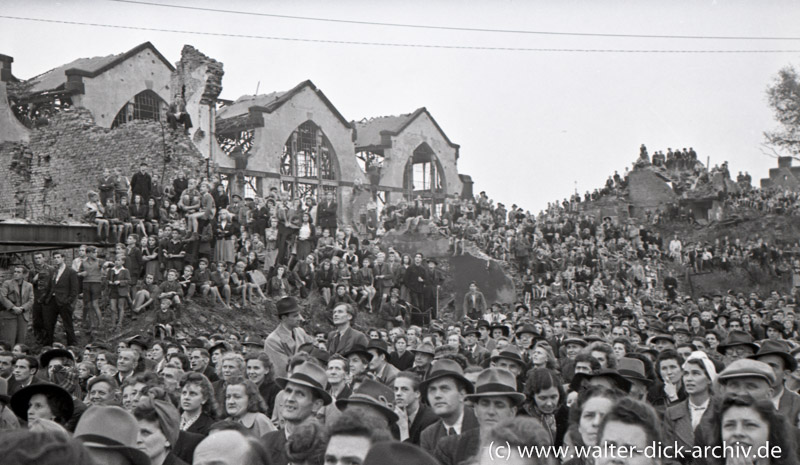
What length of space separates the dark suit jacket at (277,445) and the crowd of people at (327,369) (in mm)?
19

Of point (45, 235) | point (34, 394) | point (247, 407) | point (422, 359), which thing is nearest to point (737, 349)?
point (422, 359)

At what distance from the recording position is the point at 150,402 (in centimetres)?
502

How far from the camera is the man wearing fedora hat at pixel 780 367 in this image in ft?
19.9

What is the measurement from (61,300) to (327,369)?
9216mm

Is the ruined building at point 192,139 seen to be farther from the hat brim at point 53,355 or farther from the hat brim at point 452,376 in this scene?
the hat brim at point 452,376

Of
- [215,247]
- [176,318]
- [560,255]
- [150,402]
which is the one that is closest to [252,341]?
[150,402]

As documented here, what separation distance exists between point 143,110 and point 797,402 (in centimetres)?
2782

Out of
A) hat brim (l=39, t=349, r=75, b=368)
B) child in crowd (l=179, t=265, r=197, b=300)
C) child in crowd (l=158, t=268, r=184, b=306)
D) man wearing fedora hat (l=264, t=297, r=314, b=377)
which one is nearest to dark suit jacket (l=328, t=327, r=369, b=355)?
man wearing fedora hat (l=264, t=297, r=314, b=377)

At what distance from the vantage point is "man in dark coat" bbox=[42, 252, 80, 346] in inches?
562

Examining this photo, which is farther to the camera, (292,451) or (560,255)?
(560,255)

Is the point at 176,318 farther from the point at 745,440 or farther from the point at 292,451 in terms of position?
the point at 745,440

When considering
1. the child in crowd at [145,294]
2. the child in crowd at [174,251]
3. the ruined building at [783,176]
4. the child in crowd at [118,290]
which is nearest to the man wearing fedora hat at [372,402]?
the child in crowd at [145,294]

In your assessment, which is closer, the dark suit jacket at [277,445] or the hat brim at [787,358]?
the dark suit jacket at [277,445]

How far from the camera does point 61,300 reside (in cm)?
1426
